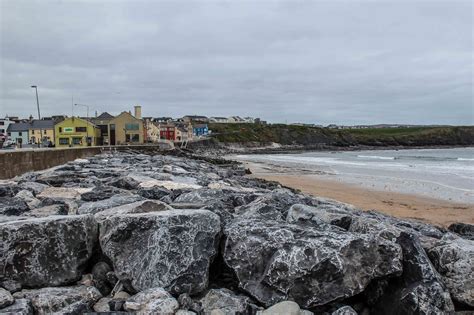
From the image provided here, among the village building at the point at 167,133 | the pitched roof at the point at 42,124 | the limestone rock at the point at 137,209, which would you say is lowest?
the limestone rock at the point at 137,209

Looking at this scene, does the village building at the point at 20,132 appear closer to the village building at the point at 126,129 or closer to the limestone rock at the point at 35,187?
the village building at the point at 126,129

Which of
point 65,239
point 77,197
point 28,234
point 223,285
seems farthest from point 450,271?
point 77,197

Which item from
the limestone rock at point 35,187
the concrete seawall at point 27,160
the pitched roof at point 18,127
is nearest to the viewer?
the limestone rock at point 35,187

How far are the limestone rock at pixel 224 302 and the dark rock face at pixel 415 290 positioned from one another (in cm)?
140

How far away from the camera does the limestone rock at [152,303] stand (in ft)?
12.9

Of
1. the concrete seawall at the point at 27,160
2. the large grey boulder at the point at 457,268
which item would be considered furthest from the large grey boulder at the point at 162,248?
the concrete seawall at the point at 27,160

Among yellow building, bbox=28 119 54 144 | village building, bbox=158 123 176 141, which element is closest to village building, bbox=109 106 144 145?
yellow building, bbox=28 119 54 144

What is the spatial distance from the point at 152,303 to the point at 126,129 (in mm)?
66879

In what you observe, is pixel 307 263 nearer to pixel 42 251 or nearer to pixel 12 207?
pixel 42 251

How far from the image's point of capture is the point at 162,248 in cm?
447

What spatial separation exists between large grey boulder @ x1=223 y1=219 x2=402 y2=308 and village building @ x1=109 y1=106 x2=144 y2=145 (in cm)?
6609

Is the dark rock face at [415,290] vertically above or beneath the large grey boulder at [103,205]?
beneath

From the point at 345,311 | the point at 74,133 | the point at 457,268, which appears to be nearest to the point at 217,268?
the point at 345,311

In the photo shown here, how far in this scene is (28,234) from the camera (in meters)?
4.41
